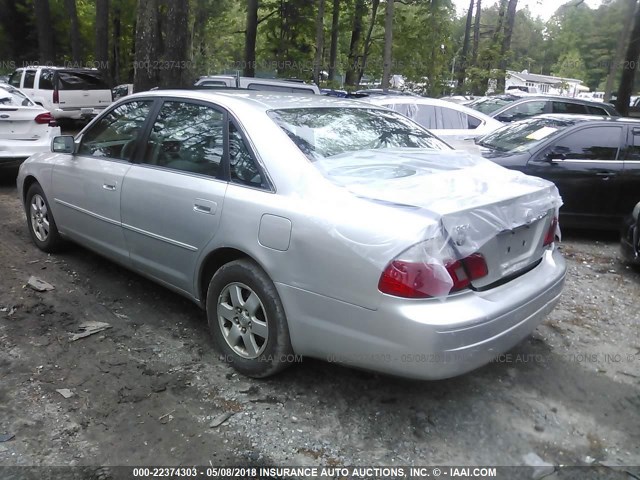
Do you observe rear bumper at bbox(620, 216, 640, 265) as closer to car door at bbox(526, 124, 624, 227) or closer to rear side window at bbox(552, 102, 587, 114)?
car door at bbox(526, 124, 624, 227)

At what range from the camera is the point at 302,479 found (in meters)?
2.59

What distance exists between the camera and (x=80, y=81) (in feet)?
52.4

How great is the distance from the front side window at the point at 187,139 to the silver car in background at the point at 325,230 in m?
0.01

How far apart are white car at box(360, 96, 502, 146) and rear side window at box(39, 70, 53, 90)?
1059cm

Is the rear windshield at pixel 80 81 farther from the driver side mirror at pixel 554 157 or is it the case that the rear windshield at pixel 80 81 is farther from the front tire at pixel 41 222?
the driver side mirror at pixel 554 157

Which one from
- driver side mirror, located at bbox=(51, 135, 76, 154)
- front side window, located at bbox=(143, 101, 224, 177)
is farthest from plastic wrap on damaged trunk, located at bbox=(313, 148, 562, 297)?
driver side mirror, located at bbox=(51, 135, 76, 154)

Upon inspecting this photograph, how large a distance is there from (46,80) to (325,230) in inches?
620

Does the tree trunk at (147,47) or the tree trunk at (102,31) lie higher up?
the tree trunk at (102,31)

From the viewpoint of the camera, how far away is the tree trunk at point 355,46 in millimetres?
23859

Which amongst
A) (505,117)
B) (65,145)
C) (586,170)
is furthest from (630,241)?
(505,117)

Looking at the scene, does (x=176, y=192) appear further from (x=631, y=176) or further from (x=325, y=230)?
(x=631, y=176)

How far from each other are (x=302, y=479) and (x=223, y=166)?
74.2 inches

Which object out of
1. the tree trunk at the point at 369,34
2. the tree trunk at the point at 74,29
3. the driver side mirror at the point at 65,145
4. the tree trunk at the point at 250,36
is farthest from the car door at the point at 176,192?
the tree trunk at the point at 369,34

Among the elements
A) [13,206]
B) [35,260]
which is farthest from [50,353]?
[13,206]
